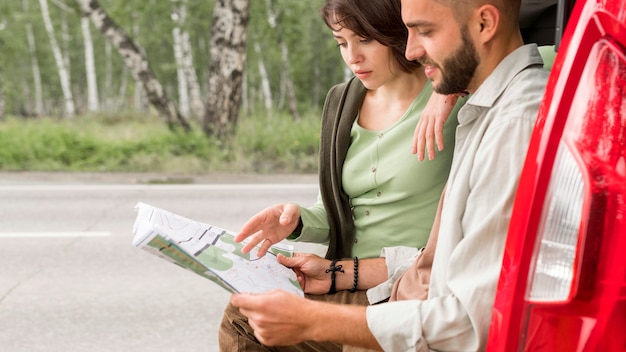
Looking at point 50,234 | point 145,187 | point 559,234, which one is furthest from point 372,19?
point 145,187

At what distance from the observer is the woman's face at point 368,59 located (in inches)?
84.1

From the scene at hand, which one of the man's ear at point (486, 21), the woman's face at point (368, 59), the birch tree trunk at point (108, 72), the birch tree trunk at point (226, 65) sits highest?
the man's ear at point (486, 21)

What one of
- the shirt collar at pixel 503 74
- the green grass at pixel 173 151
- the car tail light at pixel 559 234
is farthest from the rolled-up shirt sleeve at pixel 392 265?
the green grass at pixel 173 151

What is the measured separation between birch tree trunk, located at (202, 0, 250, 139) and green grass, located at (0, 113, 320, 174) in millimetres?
293

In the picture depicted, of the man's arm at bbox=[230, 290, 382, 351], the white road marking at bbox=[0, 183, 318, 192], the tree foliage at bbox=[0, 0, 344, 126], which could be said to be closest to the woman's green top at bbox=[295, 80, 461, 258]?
the man's arm at bbox=[230, 290, 382, 351]

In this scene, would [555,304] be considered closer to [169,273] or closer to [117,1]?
[169,273]

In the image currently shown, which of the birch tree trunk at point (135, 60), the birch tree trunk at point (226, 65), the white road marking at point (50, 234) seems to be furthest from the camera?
the birch tree trunk at point (135, 60)

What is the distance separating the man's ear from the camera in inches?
54.6

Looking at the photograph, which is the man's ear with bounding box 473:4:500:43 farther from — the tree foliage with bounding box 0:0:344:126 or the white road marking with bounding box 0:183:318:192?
the tree foliage with bounding box 0:0:344:126

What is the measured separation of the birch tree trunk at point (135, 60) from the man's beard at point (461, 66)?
12238 mm

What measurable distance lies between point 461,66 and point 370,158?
2.36 ft

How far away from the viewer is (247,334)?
1976 mm

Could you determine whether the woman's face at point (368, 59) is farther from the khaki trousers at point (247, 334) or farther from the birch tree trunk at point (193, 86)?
the birch tree trunk at point (193, 86)

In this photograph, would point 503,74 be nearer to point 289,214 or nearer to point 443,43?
point 443,43
